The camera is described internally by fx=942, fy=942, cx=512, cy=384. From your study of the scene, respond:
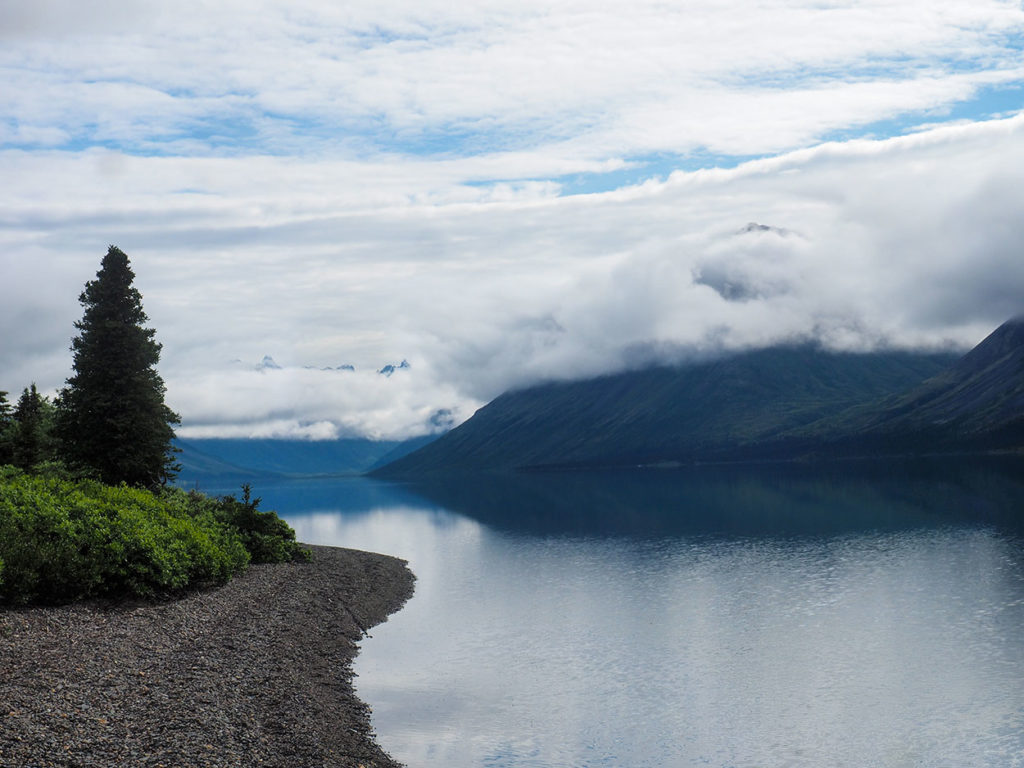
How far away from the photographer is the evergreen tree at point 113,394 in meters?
73.4

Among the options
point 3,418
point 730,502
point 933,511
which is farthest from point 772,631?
point 730,502

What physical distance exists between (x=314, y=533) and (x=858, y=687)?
121624 mm

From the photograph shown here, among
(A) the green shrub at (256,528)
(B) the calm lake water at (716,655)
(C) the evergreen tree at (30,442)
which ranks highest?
(C) the evergreen tree at (30,442)

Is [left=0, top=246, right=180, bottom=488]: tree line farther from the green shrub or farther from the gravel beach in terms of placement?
the gravel beach

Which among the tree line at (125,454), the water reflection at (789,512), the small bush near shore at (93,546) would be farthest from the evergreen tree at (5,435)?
the water reflection at (789,512)

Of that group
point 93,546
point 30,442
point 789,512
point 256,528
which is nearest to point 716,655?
point 93,546

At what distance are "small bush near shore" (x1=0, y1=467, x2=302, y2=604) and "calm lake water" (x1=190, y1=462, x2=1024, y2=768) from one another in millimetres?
11720

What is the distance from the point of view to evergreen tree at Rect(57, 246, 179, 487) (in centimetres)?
7344

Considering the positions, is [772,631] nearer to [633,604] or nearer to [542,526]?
[633,604]

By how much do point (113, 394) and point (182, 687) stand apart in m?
44.4

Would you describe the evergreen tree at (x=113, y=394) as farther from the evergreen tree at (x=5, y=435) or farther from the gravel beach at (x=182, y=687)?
the gravel beach at (x=182, y=687)

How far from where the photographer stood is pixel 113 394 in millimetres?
73688

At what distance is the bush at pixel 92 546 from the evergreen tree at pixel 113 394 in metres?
12.0

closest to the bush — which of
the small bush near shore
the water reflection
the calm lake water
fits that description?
the small bush near shore
